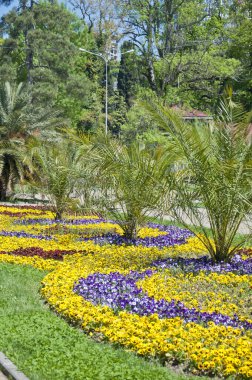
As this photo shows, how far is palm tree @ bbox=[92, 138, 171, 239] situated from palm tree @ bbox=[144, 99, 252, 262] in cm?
64

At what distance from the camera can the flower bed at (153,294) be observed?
6656mm

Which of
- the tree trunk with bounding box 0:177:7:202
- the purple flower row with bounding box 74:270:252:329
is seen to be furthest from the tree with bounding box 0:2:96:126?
the purple flower row with bounding box 74:270:252:329

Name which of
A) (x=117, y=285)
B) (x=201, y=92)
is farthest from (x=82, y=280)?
(x=201, y=92)

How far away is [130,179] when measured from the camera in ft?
44.5

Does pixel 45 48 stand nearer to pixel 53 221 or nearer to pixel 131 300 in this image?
pixel 53 221

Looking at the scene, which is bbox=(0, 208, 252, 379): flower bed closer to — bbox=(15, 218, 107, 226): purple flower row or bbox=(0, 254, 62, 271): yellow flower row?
bbox=(0, 254, 62, 271): yellow flower row

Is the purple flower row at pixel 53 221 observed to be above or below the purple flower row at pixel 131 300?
above

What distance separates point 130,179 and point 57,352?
7221 millimetres

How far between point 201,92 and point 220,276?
33483 millimetres

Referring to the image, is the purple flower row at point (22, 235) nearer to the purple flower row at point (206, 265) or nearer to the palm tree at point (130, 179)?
the palm tree at point (130, 179)

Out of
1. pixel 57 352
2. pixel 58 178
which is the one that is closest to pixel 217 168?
pixel 57 352

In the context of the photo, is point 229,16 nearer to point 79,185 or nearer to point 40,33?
point 40,33

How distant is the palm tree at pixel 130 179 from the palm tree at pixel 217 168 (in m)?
0.64

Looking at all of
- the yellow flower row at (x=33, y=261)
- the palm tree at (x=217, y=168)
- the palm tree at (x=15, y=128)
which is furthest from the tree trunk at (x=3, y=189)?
the palm tree at (x=217, y=168)
